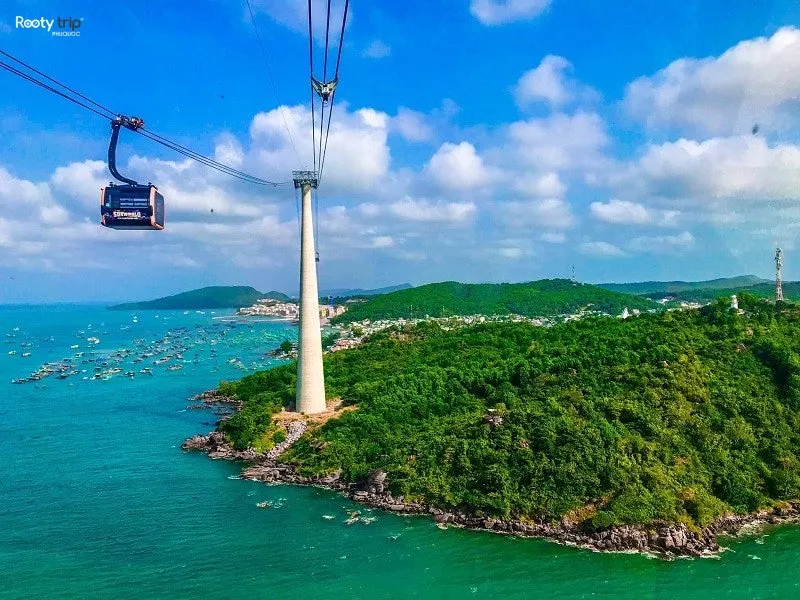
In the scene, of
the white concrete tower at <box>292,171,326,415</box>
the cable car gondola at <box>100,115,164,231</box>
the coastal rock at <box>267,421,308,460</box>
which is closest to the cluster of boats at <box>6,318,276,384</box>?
the white concrete tower at <box>292,171,326,415</box>

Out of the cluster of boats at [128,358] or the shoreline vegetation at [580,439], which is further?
the cluster of boats at [128,358]

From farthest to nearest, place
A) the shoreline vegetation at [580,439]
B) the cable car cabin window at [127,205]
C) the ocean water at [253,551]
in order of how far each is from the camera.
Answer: the shoreline vegetation at [580,439]
the ocean water at [253,551]
the cable car cabin window at [127,205]

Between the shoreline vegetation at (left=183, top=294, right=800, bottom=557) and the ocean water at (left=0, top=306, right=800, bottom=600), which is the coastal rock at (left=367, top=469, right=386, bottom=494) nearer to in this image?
the shoreline vegetation at (left=183, top=294, right=800, bottom=557)

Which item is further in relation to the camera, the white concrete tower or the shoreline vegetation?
the white concrete tower

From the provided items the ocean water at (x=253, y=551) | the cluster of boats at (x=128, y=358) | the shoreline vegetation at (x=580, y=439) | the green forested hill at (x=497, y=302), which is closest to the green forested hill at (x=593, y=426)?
the shoreline vegetation at (x=580, y=439)

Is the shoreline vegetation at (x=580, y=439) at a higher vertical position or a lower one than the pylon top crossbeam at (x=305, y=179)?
lower

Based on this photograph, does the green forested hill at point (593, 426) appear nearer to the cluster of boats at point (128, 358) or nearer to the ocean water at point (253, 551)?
the ocean water at point (253, 551)
